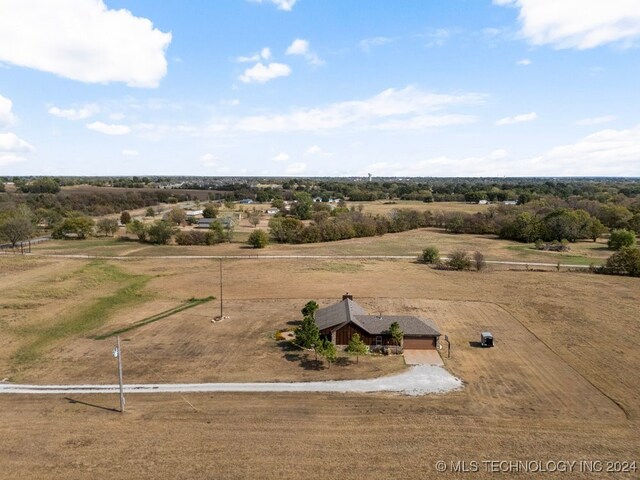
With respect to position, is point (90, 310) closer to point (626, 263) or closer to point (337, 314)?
point (337, 314)

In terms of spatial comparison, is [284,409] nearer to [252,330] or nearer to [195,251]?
[252,330]

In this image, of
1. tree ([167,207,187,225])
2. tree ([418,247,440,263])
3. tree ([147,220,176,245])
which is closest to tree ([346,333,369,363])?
tree ([418,247,440,263])

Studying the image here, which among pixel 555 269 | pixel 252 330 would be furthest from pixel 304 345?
pixel 555 269

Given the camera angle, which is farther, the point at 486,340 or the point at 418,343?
the point at 486,340

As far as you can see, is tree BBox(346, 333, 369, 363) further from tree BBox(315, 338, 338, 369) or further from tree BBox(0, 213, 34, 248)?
tree BBox(0, 213, 34, 248)

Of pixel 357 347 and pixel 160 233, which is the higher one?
pixel 160 233

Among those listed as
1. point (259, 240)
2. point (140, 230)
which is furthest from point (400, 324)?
point (140, 230)
